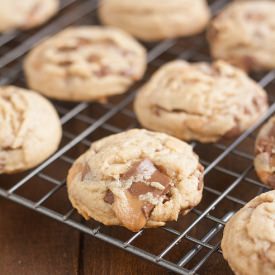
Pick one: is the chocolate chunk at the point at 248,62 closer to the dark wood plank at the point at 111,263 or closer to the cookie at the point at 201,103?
the cookie at the point at 201,103

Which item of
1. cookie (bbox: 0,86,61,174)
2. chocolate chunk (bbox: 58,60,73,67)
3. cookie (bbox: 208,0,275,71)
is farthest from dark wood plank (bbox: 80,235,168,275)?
cookie (bbox: 208,0,275,71)

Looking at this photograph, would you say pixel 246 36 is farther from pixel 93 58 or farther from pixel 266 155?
pixel 266 155

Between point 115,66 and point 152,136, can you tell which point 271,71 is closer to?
point 115,66

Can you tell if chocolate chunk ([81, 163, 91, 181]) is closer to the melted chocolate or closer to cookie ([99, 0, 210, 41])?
the melted chocolate

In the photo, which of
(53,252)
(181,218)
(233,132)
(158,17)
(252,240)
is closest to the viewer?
(252,240)

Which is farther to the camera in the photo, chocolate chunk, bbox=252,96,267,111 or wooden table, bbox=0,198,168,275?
chocolate chunk, bbox=252,96,267,111

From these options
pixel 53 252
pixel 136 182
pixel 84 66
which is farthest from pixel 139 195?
pixel 84 66
